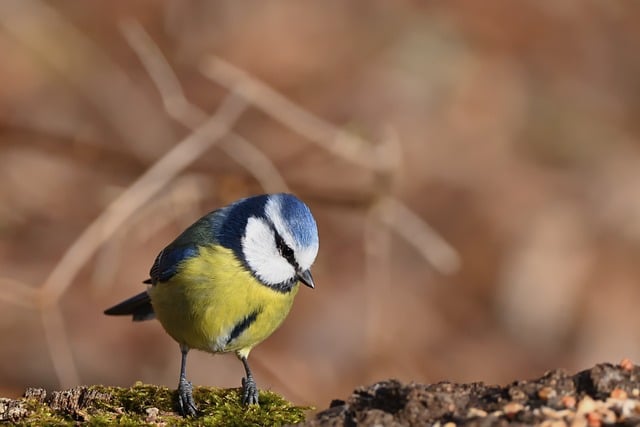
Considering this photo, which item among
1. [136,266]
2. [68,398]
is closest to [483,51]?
[136,266]

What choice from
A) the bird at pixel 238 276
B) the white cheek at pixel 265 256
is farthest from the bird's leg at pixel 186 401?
the white cheek at pixel 265 256

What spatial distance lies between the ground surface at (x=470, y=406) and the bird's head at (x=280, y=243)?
98 cm

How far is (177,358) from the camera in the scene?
6.26 metres

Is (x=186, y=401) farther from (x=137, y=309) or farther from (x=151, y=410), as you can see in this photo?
(x=137, y=309)

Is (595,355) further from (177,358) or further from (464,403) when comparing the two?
(464,403)

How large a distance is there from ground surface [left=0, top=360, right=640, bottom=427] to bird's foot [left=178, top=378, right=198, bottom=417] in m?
0.09

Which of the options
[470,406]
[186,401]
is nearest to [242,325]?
[186,401]

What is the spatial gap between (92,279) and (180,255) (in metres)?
2.90

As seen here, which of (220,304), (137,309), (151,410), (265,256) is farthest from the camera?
(137,309)

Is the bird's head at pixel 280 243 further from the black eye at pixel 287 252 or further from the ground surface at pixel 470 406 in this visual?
the ground surface at pixel 470 406

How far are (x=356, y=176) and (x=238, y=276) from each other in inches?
142

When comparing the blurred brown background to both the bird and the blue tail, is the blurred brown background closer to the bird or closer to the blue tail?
the blue tail

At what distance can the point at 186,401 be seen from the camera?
298 centimetres

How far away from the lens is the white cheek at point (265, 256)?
12.1 feet
